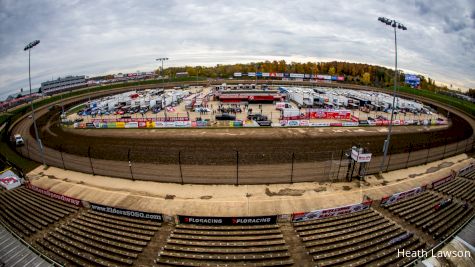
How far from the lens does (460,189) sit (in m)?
26.0

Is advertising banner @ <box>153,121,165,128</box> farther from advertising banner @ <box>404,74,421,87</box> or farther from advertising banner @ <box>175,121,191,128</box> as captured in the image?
advertising banner @ <box>404,74,421,87</box>

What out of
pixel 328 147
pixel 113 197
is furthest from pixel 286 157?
pixel 113 197

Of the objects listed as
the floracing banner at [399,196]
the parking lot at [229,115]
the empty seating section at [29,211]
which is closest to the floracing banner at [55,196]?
the empty seating section at [29,211]

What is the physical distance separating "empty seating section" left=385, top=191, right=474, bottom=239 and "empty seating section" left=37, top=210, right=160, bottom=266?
22.9 meters

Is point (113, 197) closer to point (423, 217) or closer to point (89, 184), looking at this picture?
point (89, 184)

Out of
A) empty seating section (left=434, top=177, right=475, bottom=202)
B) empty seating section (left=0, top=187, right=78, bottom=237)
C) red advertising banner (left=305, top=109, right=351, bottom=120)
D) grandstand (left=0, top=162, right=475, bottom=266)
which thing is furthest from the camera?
red advertising banner (left=305, top=109, right=351, bottom=120)

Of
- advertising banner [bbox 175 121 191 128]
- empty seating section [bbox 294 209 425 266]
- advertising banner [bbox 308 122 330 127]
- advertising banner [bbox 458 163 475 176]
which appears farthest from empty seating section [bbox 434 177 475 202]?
advertising banner [bbox 175 121 191 128]

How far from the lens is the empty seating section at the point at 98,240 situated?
659 inches

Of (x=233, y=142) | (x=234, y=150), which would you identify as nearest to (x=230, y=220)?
(x=234, y=150)

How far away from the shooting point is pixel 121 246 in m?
17.6

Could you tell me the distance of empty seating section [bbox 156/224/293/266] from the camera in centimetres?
1630

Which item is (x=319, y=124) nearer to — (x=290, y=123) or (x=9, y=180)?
(x=290, y=123)

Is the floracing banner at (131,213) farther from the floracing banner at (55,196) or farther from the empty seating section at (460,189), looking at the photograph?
the empty seating section at (460,189)

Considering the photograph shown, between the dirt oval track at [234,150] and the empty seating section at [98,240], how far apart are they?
8775 millimetres
